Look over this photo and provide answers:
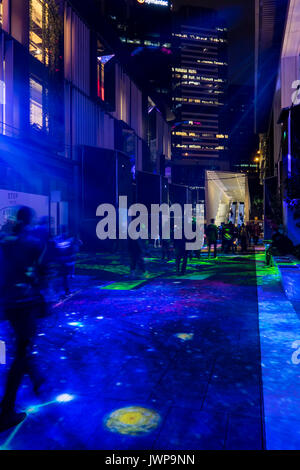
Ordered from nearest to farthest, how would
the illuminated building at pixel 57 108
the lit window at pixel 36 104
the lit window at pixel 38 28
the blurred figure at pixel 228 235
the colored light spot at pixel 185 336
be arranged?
1. the colored light spot at pixel 185 336
2. the illuminated building at pixel 57 108
3. the lit window at pixel 36 104
4. the lit window at pixel 38 28
5. the blurred figure at pixel 228 235

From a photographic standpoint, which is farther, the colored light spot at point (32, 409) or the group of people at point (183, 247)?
the group of people at point (183, 247)

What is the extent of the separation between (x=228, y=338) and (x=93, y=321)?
7.74 ft

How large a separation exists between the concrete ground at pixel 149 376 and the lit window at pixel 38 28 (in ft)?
49.4

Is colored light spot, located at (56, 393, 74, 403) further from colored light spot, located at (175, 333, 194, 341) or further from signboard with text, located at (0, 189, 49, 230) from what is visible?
signboard with text, located at (0, 189, 49, 230)

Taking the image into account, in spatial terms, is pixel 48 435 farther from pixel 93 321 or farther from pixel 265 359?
pixel 93 321

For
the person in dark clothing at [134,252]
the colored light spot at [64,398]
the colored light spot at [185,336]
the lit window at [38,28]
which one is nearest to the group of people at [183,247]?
the person in dark clothing at [134,252]

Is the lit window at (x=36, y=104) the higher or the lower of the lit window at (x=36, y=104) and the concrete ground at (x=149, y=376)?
the higher

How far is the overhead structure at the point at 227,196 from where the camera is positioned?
29.8 metres

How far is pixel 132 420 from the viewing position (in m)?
3.11

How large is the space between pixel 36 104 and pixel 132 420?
700 inches

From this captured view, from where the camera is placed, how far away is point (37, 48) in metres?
18.4

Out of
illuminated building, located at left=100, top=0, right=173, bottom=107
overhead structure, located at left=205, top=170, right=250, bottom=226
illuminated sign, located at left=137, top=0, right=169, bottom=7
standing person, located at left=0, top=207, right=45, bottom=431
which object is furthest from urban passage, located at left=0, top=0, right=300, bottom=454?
illuminated sign, located at left=137, top=0, right=169, bottom=7

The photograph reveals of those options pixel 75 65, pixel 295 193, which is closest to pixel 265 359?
pixel 295 193

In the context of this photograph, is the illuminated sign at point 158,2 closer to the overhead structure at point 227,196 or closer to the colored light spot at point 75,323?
the overhead structure at point 227,196
